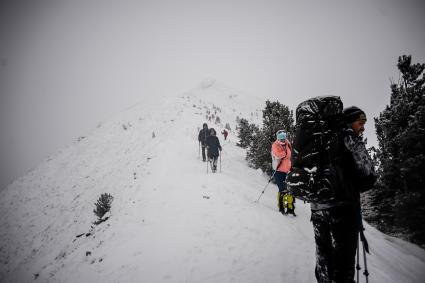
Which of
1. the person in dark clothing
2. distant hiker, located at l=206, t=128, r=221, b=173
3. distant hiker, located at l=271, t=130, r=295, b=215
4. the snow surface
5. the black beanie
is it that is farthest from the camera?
distant hiker, located at l=206, t=128, r=221, b=173

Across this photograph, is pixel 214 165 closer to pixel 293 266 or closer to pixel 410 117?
pixel 293 266

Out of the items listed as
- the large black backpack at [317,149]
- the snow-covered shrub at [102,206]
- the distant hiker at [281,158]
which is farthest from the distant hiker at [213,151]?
the large black backpack at [317,149]

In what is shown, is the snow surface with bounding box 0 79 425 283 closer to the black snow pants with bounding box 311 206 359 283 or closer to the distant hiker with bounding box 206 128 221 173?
the distant hiker with bounding box 206 128 221 173

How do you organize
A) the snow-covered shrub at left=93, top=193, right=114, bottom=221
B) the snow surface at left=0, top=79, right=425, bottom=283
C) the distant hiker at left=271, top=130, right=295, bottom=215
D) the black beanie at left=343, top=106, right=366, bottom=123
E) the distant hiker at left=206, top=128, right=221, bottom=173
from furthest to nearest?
the distant hiker at left=206, top=128, right=221, bottom=173, the snow-covered shrub at left=93, top=193, right=114, bottom=221, the distant hiker at left=271, top=130, right=295, bottom=215, the snow surface at left=0, top=79, right=425, bottom=283, the black beanie at left=343, top=106, right=366, bottom=123

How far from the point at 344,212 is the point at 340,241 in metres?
0.33

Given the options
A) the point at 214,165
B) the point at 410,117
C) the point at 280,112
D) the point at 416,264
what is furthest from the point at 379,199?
the point at 214,165

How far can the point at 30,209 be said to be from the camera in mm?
15922

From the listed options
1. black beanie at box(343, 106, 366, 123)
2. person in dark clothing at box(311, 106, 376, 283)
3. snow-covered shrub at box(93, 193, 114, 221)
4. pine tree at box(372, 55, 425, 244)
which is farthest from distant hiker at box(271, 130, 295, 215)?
pine tree at box(372, 55, 425, 244)

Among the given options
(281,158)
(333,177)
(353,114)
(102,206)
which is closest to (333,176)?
(333,177)

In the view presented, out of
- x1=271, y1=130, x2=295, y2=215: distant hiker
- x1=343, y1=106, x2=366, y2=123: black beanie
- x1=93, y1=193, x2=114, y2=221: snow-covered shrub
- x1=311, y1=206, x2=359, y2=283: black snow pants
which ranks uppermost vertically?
x1=343, y1=106, x2=366, y2=123: black beanie

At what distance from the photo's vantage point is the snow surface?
16.1 ft

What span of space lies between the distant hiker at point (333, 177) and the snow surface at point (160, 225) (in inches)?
79.3

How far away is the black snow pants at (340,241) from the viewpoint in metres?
2.47

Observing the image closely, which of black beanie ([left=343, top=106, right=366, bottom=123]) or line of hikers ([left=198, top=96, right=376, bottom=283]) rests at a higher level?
black beanie ([left=343, top=106, right=366, bottom=123])
